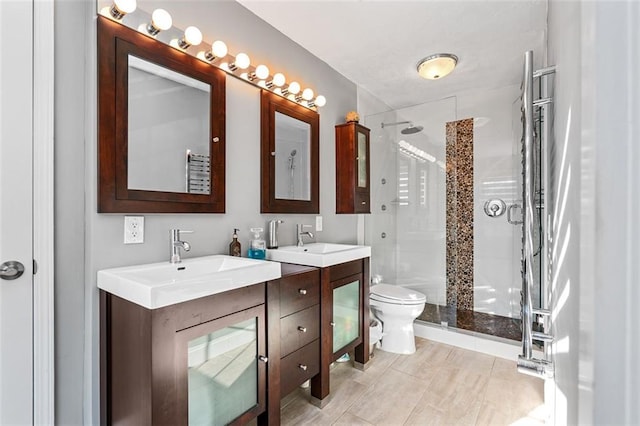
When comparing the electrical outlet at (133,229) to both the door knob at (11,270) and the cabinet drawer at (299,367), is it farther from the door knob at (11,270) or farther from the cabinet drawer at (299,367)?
the cabinet drawer at (299,367)

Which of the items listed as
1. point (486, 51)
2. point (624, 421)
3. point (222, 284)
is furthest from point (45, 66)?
point (486, 51)

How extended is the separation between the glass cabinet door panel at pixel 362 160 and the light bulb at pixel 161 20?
1729 millimetres

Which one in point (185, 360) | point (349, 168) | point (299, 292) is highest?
point (349, 168)

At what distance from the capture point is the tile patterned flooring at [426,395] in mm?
1723

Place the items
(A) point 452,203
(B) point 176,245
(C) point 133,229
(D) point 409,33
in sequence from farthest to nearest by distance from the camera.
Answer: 1. (A) point 452,203
2. (D) point 409,33
3. (B) point 176,245
4. (C) point 133,229

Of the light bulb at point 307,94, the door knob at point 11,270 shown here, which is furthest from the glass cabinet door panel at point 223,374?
the light bulb at point 307,94

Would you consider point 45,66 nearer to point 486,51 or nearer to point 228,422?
point 228,422

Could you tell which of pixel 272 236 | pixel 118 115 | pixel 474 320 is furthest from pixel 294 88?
pixel 474 320

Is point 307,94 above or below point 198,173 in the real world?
above

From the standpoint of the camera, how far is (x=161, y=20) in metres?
1.41

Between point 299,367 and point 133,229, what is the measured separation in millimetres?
1120

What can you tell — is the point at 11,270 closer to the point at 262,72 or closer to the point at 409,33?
the point at 262,72

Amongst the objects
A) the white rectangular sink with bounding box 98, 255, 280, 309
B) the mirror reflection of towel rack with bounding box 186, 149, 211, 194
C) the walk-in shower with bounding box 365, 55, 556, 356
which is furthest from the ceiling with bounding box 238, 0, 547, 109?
the white rectangular sink with bounding box 98, 255, 280, 309

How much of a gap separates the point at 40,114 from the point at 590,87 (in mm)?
1651
